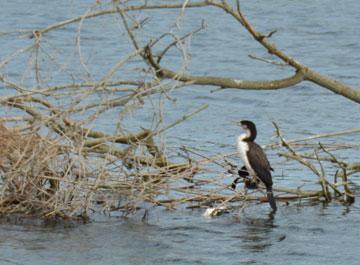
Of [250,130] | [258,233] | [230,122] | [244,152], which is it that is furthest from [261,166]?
[230,122]

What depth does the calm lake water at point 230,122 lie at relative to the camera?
392 inches

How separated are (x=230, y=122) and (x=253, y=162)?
376cm

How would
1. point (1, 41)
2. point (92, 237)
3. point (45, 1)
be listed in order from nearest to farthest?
point (92, 237) → point (1, 41) → point (45, 1)

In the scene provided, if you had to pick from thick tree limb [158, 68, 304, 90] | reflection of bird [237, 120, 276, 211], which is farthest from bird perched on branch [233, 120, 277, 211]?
thick tree limb [158, 68, 304, 90]

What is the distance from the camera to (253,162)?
11.2 metres

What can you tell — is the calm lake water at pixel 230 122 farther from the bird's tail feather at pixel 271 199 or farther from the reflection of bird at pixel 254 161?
the reflection of bird at pixel 254 161

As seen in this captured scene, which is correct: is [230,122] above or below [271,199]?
above

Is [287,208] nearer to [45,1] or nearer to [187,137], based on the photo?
[187,137]

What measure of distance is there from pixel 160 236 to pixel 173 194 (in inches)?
57.0

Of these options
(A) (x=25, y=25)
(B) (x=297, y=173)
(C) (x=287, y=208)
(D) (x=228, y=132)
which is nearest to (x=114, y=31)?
(A) (x=25, y=25)

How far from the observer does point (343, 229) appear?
35.4 ft

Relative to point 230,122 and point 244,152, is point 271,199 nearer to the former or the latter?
point 244,152

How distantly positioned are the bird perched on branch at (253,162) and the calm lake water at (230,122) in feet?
0.97

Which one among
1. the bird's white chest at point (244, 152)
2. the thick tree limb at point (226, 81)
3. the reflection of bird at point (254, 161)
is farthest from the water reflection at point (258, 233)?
the thick tree limb at point (226, 81)
